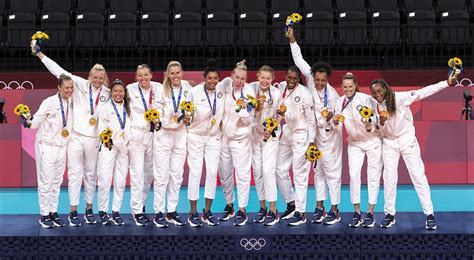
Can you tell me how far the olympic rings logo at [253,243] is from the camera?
1018 cm

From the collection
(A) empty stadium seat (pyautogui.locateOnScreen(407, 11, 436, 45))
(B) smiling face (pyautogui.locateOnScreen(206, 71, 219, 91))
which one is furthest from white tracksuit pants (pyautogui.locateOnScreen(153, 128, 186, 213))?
(A) empty stadium seat (pyautogui.locateOnScreen(407, 11, 436, 45))

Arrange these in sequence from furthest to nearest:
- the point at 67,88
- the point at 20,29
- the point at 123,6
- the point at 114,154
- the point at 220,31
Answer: the point at 123,6 < the point at 220,31 < the point at 20,29 < the point at 114,154 < the point at 67,88

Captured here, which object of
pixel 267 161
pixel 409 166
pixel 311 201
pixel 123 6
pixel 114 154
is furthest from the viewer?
pixel 123 6

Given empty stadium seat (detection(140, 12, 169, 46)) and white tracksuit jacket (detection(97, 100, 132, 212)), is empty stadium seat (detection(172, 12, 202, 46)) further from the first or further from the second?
white tracksuit jacket (detection(97, 100, 132, 212))

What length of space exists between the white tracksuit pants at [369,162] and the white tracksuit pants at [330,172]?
0.20 m

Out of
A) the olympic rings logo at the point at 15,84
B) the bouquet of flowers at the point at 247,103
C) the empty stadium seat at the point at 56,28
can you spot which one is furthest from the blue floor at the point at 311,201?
A: the empty stadium seat at the point at 56,28

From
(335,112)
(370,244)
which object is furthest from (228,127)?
(370,244)

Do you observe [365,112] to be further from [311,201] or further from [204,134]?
[311,201]

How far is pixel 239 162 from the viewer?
10820 millimetres

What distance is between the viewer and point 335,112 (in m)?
10.8

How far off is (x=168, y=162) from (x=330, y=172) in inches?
75.5

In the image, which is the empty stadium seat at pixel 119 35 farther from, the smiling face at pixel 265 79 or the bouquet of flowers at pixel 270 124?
the bouquet of flowers at pixel 270 124

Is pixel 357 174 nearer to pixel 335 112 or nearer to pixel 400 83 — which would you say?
pixel 335 112

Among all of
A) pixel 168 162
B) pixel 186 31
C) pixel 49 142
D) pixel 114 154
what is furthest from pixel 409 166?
pixel 186 31
